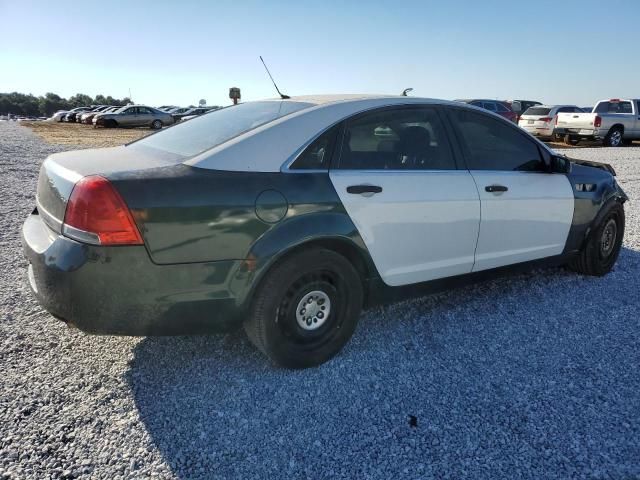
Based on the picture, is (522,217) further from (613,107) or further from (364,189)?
(613,107)

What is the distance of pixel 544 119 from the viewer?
1952cm

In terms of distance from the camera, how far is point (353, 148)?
3.01 metres

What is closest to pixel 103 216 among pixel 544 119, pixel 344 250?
pixel 344 250

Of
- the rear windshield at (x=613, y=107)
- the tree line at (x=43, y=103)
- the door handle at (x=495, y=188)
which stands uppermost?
the door handle at (x=495, y=188)

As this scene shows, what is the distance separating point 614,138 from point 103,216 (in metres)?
21.3

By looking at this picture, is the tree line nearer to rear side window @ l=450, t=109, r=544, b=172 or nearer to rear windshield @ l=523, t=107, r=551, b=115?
rear windshield @ l=523, t=107, r=551, b=115

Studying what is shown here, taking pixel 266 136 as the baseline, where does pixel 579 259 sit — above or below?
below

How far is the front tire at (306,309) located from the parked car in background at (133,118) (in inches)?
1283

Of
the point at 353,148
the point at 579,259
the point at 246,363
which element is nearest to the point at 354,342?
the point at 246,363

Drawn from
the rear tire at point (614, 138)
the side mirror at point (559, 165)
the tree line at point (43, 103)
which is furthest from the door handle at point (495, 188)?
the tree line at point (43, 103)

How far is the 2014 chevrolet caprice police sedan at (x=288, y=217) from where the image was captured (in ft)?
7.84

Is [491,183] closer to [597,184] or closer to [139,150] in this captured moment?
[597,184]

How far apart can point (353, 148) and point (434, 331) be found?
1.41 m

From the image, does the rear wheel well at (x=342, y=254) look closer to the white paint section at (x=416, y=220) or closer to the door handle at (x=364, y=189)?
the white paint section at (x=416, y=220)
